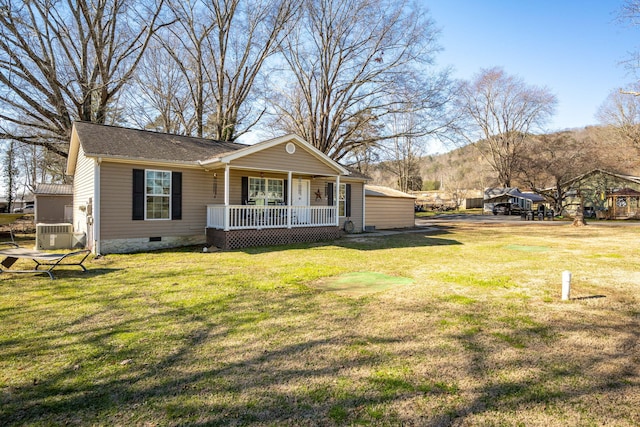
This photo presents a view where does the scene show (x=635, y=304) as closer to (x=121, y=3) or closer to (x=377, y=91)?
(x=377, y=91)

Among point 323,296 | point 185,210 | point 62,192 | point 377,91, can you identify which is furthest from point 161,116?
point 323,296

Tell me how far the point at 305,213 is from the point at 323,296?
8.28 metres

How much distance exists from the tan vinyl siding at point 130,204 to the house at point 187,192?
3cm

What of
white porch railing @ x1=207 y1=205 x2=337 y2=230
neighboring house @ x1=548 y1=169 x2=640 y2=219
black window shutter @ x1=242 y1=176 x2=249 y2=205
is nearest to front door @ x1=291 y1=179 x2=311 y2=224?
white porch railing @ x1=207 y1=205 x2=337 y2=230

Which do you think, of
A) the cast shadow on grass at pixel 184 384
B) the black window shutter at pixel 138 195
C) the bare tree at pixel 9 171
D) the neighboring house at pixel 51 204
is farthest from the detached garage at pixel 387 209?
the bare tree at pixel 9 171

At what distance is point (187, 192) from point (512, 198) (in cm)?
4064

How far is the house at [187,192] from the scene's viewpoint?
10.5m

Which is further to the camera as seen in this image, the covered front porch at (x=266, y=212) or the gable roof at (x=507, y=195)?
the gable roof at (x=507, y=195)

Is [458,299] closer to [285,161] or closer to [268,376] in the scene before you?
[268,376]

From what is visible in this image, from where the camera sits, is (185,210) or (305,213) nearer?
(185,210)

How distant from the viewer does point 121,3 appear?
16406 mm

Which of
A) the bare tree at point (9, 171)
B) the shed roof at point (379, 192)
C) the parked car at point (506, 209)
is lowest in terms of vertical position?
the parked car at point (506, 209)

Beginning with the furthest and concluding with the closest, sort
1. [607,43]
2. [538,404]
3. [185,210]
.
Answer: [607,43] < [185,210] < [538,404]

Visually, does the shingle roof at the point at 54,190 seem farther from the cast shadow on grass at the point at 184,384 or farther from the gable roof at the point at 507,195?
the gable roof at the point at 507,195
